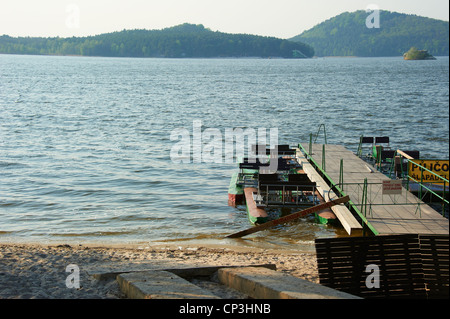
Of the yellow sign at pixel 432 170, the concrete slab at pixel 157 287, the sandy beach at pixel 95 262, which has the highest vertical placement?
the yellow sign at pixel 432 170

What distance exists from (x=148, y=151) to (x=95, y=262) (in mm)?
22389

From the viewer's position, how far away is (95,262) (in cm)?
1262

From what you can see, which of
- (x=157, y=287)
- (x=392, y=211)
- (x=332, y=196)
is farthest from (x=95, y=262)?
(x=332, y=196)

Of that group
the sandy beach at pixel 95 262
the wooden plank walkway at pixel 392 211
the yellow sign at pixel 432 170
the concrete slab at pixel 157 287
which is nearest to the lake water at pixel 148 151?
the sandy beach at pixel 95 262

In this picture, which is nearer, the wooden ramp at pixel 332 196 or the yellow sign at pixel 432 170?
the wooden ramp at pixel 332 196

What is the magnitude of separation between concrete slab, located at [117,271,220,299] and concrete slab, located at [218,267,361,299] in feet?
2.26

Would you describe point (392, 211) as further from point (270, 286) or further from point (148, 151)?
point (148, 151)

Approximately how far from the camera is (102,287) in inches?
357

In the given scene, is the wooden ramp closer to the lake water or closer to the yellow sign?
the lake water

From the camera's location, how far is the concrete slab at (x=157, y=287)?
7494mm

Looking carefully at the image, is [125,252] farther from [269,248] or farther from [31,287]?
[31,287]

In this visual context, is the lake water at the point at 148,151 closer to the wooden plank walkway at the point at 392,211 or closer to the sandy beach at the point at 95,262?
the sandy beach at the point at 95,262

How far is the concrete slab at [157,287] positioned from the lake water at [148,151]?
7480 millimetres

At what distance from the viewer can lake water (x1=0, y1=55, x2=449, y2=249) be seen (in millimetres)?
17938
